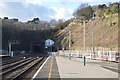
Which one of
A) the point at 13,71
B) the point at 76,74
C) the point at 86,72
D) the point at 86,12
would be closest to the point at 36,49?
the point at 86,12

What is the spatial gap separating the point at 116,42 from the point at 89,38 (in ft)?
102

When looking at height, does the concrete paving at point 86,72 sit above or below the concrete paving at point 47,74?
above

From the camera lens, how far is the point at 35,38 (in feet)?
579

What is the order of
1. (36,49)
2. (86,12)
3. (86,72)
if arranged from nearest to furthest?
(86,72) → (36,49) → (86,12)

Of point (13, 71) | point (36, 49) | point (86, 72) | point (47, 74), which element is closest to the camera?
point (47, 74)

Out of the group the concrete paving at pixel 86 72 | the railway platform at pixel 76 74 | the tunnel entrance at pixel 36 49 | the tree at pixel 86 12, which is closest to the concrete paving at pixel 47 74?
the railway platform at pixel 76 74

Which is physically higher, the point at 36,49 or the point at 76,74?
the point at 36,49

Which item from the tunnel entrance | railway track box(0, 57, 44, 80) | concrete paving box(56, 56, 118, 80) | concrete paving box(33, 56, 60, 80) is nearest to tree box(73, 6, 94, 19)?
the tunnel entrance

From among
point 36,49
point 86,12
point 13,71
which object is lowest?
point 13,71

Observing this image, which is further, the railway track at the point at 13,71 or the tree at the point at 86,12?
the tree at the point at 86,12

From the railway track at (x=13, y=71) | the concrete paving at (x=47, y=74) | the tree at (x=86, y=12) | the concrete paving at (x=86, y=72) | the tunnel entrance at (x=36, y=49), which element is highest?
the tree at (x=86, y=12)

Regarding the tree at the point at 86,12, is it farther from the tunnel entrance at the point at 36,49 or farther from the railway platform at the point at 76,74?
the railway platform at the point at 76,74

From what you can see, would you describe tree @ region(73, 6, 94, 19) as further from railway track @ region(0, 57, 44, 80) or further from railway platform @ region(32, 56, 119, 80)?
railway platform @ region(32, 56, 119, 80)

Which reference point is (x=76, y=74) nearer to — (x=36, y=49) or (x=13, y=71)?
(x=13, y=71)
